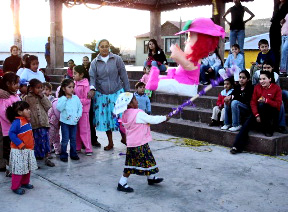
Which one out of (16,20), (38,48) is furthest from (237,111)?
(38,48)

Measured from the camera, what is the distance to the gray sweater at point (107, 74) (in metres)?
5.28

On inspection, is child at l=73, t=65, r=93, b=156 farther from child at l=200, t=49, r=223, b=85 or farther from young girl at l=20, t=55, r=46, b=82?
child at l=200, t=49, r=223, b=85

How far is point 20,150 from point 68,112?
119 cm

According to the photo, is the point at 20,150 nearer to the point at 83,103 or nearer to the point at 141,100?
the point at 83,103

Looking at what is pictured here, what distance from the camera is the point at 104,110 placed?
5.39m

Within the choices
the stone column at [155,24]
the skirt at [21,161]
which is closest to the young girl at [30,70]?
the skirt at [21,161]

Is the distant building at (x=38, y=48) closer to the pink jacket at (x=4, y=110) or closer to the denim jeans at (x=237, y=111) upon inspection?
the pink jacket at (x=4, y=110)

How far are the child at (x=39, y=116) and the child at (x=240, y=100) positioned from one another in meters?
2.97

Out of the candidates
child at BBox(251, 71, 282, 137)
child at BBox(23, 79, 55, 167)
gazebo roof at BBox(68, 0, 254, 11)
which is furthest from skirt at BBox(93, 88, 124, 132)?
gazebo roof at BBox(68, 0, 254, 11)

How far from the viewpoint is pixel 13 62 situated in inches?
318

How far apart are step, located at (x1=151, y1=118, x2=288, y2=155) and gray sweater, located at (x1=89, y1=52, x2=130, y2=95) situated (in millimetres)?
1709

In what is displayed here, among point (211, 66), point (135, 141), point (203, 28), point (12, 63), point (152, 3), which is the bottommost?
point (135, 141)

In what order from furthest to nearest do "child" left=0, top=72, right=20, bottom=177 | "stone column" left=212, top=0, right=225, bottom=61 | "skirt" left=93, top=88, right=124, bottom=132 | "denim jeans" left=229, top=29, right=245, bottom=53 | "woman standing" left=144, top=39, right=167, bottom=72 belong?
"stone column" left=212, top=0, right=225, bottom=61 < "denim jeans" left=229, top=29, right=245, bottom=53 < "woman standing" left=144, top=39, right=167, bottom=72 < "skirt" left=93, top=88, right=124, bottom=132 < "child" left=0, top=72, right=20, bottom=177

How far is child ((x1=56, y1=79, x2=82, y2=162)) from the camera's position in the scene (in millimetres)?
4816
